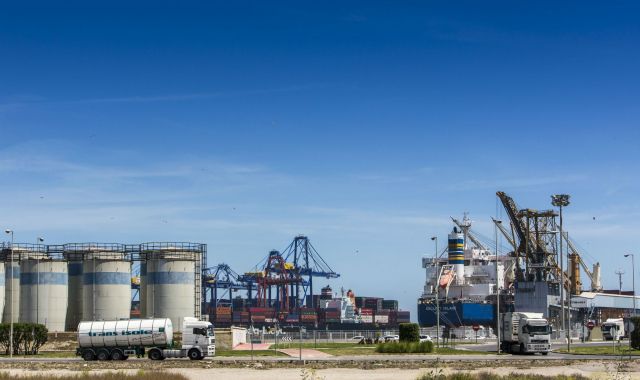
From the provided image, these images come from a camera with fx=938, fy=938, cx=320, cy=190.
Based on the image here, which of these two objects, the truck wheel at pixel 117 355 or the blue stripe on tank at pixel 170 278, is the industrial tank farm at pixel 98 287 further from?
the truck wheel at pixel 117 355

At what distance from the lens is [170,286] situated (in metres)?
97.6

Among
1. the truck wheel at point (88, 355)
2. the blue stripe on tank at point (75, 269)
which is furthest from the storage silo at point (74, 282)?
the truck wheel at point (88, 355)

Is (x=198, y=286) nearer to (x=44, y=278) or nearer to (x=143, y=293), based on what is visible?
(x=143, y=293)

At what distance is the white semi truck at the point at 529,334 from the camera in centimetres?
7062

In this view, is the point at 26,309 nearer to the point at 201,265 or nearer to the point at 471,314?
the point at 201,265

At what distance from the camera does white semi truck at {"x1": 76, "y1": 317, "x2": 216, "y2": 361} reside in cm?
6431

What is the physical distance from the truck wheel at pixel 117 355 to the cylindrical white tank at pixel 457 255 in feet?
407

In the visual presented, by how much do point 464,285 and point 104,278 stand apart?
97.6m

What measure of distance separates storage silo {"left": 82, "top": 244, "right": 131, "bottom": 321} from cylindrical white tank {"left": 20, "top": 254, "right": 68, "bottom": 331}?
2355 millimetres

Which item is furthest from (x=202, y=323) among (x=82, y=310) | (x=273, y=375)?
(x=82, y=310)

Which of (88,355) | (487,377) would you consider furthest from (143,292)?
(487,377)

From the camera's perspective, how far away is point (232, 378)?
159 feet

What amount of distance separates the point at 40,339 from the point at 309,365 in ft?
105

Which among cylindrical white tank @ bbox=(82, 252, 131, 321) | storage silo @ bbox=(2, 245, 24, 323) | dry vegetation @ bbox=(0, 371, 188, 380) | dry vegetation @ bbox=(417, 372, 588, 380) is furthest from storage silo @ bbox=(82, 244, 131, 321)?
dry vegetation @ bbox=(417, 372, 588, 380)
